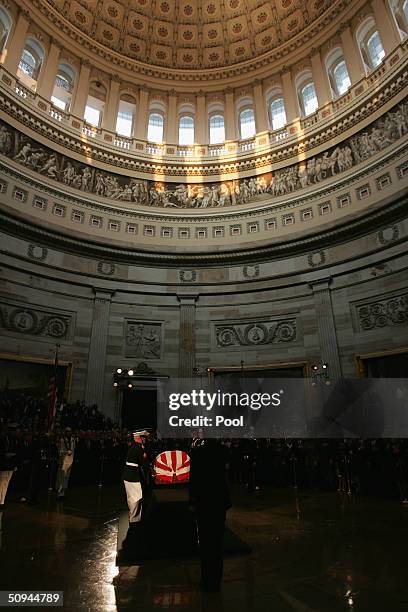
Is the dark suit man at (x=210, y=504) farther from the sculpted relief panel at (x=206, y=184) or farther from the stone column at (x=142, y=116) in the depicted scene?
the stone column at (x=142, y=116)

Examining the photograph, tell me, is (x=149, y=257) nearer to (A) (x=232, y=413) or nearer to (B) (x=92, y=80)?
(A) (x=232, y=413)

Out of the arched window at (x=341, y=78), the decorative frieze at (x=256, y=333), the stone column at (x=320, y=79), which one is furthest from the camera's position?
the stone column at (x=320, y=79)

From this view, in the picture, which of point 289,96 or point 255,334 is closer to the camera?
point 255,334

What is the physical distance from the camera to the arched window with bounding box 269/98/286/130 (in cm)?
2503

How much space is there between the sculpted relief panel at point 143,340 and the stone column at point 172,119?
13630 mm

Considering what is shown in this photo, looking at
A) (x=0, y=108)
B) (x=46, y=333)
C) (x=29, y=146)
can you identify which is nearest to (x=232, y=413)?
(x=46, y=333)

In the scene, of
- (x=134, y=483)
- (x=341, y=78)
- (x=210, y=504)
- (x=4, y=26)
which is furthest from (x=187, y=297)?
(x=4, y=26)

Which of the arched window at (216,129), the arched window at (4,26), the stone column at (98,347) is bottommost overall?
the stone column at (98,347)

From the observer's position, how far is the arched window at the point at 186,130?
2614cm

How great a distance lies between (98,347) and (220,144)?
52.9ft

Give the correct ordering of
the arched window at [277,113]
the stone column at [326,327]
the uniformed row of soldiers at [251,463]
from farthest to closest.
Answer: the arched window at [277,113] < the stone column at [326,327] < the uniformed row of soldiers at [251,463]

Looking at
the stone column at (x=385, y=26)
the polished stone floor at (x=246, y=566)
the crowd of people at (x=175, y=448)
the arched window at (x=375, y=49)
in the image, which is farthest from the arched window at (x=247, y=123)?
the polished stone floor at (x=246, y=566)

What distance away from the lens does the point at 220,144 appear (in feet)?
82.2

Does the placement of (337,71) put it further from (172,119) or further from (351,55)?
(172,119)
